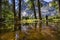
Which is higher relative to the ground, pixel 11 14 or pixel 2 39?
pixel 11 14

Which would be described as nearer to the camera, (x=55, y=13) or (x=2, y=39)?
(x=2, y=39)

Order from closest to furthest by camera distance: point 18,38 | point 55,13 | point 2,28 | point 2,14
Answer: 1. point 18,38
2. point 2,28
3. point 2,14
4. point 55,13

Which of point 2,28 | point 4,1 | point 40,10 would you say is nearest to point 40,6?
point 40,10

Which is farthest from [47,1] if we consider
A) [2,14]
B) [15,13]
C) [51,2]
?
[2,14]

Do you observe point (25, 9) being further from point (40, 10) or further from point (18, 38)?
point (18, 38)

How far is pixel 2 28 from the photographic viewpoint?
27.6ft

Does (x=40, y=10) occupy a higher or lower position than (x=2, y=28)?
higher

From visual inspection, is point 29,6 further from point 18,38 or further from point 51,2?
point 18,38

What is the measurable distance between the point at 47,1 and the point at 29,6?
1.79 metres

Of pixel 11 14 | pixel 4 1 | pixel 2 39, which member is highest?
pixel 4 1

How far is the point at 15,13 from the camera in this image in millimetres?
12008

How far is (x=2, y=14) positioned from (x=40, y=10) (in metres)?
3.68

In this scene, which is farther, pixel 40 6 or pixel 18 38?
pixel 40 6

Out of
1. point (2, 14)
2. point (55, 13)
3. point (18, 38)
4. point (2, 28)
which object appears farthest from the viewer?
point (55, 13)
